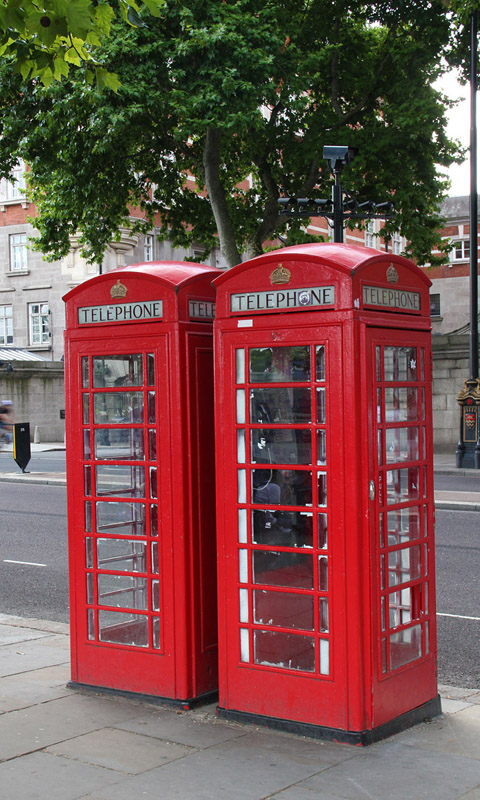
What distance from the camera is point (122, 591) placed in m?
5.16

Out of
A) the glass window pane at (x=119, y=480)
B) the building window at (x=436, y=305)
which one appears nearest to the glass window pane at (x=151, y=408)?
the glass window pane at (x=119, y=480)

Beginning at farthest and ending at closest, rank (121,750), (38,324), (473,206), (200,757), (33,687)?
(38,324)
(473,206)
(33,687)
(121,750)
(200,757)

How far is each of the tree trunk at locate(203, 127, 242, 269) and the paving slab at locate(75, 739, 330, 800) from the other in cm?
1821

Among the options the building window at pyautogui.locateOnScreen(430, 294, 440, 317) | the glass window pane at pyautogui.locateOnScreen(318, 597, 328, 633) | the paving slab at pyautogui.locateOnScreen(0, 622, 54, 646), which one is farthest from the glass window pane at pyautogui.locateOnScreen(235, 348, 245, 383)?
the building window at pyautogui.locateOnScreen(430, 294, 440, 317)

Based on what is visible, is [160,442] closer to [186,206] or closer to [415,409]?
[415,409]

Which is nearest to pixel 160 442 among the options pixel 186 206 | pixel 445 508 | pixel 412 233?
pixel 445 508

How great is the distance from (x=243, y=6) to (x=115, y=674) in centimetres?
1830

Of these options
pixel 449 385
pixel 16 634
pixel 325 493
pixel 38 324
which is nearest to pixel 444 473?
pixel 449 385

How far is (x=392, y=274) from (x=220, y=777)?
2604 mm

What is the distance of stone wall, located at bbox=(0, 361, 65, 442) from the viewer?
34.7m

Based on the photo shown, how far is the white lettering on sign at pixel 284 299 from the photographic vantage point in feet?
14.3

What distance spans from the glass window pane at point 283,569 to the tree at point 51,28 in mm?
3219

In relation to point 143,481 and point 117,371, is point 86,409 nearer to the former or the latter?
point 117,371

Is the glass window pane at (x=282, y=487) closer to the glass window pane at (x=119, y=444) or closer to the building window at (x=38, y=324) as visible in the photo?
the glass window pane at (x=119, y=444)
